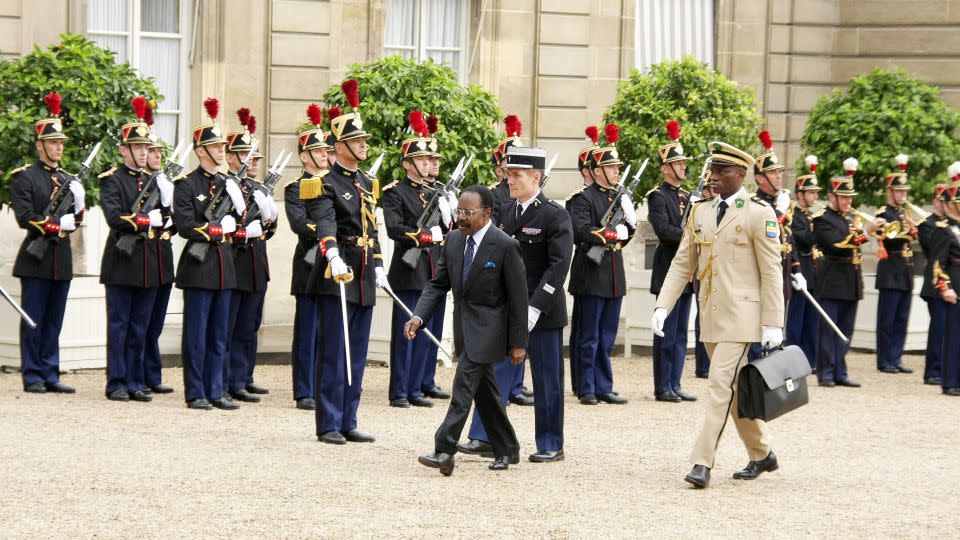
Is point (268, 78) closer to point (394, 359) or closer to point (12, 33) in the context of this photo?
point (12, 33)

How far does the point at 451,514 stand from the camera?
773cm

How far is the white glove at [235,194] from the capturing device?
37.4 feet

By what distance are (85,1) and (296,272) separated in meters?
5.75

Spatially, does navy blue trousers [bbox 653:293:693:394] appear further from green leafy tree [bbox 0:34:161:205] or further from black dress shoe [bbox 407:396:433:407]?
green leafy tree [bbox 0:34:161:205]

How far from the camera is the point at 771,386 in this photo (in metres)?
8.48

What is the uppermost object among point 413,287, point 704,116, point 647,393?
point 704,116

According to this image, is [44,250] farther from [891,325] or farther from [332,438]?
A: [891,325]

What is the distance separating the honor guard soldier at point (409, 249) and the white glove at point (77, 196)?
2144 mm

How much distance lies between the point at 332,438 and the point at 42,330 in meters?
3.11

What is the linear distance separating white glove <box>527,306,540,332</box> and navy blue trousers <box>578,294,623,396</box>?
10.1ft

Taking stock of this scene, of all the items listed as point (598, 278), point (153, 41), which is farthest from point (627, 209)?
point (153, 41)

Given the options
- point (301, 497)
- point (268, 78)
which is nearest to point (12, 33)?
point (268, 78)

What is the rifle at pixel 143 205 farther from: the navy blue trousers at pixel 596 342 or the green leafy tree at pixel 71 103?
the navy blue trousers at pixel 596 342

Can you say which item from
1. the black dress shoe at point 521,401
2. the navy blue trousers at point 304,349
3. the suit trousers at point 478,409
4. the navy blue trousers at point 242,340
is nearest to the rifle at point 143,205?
the navy blue trousers at point 242,340
